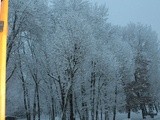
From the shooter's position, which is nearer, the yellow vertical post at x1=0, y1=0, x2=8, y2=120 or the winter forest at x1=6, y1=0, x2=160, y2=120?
the yellow vertical post at x1=0, y1=0, x2=8, y2=120

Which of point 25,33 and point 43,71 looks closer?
point 25,33

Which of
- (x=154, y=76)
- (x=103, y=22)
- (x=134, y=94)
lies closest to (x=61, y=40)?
(x=103, y=22)

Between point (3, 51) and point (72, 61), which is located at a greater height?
point (72, 61)

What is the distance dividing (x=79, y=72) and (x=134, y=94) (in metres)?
27.8

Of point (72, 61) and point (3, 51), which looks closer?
point (3, 51)

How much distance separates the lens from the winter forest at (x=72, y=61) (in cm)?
3591

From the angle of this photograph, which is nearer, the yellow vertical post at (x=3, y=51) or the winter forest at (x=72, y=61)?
the yellow vertical post at (x=3, y=51)

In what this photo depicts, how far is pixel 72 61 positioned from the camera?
35781 millimetres

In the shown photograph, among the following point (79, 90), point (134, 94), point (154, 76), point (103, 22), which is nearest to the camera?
point (79, 90)

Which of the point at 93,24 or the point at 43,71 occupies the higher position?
the point at 93,24

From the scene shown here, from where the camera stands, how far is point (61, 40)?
37.7 meters

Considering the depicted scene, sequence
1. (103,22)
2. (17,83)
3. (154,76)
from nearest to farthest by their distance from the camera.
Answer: (103,22) < (17,83) < (154,76)

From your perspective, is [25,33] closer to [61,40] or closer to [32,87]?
[61,40]

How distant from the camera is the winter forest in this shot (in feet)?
118
